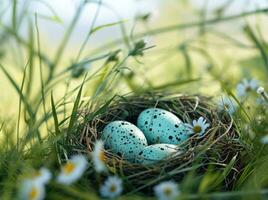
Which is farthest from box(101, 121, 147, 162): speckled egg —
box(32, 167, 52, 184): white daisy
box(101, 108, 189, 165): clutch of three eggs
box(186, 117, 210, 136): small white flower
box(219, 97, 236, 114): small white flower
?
box(32, 167, 52, 184): white daisy

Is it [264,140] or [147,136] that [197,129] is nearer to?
[147,136]

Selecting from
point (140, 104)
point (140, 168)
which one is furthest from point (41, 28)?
point (140, 168)

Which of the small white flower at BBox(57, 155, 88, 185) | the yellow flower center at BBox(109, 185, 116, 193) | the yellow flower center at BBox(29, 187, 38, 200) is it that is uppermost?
the small white flower at BBox(57, 155, 88, 185)

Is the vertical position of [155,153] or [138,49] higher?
[138,49]

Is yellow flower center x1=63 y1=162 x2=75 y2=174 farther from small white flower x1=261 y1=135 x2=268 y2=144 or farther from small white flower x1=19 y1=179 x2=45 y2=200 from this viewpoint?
small white flower x1=261 y1=135 x2=268 y2=144

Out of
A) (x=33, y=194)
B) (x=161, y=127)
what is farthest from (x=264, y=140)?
(x=33, y=194)

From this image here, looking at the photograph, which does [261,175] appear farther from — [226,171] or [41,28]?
[41,28]

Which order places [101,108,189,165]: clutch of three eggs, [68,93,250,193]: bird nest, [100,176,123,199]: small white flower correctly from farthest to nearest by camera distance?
[101,108,189,165]: clutch of three eggs → [68,93,250,193]: bird nest → [100,176,123,199]: small white flower
